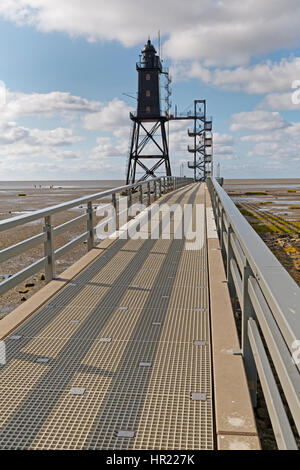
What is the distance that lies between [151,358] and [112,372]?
15.4 inches

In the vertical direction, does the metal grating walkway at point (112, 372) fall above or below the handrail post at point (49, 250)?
below

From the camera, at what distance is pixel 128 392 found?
3.36 meters

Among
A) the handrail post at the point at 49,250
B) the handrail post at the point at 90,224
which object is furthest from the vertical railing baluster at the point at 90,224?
the handrail post at the point at 49,250

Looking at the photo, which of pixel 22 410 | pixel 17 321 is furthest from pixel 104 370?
pixel 17 321

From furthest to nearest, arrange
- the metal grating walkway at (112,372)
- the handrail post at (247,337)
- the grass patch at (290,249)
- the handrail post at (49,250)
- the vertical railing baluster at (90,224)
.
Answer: the grass patch at (290,249) < the vertical railing baluster at (90,224) < the handrail post at (49,250) < the handrail post at (247,337) < the metal grating walkway at (112,372)

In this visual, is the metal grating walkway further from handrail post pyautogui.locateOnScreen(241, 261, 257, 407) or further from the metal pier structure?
handrail post pyautogui.locateOnScreen(241, 261, 257, 407)

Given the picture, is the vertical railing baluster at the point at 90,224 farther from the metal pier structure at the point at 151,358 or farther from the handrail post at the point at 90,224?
the metal pier structure at the point at 151,358

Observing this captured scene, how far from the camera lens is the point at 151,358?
12.8 ft

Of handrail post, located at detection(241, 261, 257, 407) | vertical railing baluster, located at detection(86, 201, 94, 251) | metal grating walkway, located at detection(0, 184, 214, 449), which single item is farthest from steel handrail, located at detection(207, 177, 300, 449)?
vertical railing baluster, located at detection(86, 201, 94, 251)

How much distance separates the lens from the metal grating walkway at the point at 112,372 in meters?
2.88

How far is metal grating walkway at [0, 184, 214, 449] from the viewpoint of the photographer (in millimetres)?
2885

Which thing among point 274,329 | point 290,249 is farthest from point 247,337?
point 290,249
